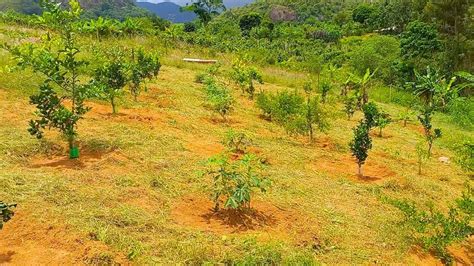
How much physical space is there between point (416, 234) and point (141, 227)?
2.96 m

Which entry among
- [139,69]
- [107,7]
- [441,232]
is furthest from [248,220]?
[107,7]

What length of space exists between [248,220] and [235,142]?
271cm

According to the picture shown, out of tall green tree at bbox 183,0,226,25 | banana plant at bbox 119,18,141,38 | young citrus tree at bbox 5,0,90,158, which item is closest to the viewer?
young citrus tree at bbox 5,0,90,158

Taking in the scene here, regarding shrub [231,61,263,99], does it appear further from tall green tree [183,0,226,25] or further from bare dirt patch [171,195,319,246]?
tall green tree [183,0,226,25]

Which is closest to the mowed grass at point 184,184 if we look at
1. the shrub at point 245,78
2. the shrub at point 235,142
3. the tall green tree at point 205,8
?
the shrub at point 235,142

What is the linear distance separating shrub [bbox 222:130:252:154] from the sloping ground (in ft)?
0.68

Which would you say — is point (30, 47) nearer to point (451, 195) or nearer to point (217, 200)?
point (217, 200)

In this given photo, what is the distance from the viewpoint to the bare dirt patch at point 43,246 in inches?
132

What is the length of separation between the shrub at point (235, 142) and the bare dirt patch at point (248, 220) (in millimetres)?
1906

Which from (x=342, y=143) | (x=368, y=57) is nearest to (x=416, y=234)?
(x=342, y=143)

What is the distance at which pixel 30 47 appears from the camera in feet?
16.6

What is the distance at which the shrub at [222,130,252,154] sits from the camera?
661 cm

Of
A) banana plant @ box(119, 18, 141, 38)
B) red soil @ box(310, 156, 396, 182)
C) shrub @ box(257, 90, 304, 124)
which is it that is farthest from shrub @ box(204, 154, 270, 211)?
banana plant @ box(119, 18, 141, 38)

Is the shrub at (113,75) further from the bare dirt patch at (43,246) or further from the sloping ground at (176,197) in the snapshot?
the bare dirt patch at (43,246)
